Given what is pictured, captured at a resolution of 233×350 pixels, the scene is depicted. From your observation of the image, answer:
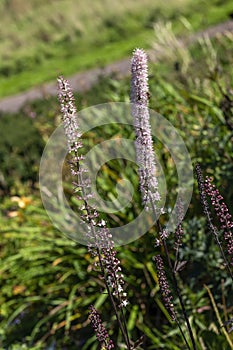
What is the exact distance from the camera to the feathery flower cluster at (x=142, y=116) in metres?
2.20

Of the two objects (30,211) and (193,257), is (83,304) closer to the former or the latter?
(193,257)

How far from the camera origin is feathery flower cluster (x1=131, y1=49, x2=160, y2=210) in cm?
220

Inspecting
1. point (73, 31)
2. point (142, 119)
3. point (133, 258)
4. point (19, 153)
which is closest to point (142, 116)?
point (142, 119)

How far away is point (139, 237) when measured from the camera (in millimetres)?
4785

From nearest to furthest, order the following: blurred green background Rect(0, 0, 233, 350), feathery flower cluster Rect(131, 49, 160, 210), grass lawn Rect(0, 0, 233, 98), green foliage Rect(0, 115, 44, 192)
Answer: feathery flower cluster Rect(131, 49, 160, 210) < blurred green background Rect(0, 0, 233, 350) < green foliage Rect(0, 115, 44, 192) < grass lawn Rect(0, 0, 233, 98)

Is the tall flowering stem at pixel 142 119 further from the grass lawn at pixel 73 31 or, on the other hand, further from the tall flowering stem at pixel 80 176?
the grass lawn at pixel 73 31

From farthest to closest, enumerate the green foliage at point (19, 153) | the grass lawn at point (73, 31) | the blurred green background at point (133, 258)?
1. the grass lawn at point (73, 31)
2. the green foliage at point (19, 153)
3. the blurred green background at point (133, 258)

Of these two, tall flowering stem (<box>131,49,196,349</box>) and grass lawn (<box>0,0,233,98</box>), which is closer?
tall flowering stem (<box>131,49,196,349</box>)

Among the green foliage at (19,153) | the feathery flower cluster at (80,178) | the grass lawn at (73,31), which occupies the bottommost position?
the feathery flower cluster at (80,178)

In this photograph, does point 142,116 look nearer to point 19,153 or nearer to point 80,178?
point 80,178

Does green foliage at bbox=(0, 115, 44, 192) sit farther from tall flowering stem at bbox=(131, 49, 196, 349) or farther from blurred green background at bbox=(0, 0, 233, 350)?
tall flowering stem at bbox=(131, 49, 196, 349)

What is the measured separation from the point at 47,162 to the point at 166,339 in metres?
3.65

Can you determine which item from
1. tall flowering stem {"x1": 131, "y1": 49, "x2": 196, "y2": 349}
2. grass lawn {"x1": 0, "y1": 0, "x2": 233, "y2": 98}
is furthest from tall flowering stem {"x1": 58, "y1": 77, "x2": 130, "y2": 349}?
grass lawn {"x1": 0, "y1": 0, "x2": 233, "y2": 98}

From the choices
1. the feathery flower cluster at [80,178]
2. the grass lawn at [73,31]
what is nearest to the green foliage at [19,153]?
the feathery flower cluster at [80,178]
